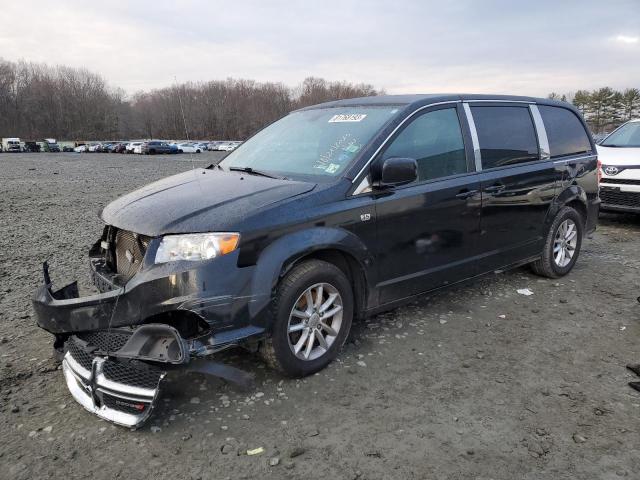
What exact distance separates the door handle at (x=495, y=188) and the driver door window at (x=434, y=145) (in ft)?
0.99

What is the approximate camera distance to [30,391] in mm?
3205

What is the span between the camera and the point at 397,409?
3035 mm

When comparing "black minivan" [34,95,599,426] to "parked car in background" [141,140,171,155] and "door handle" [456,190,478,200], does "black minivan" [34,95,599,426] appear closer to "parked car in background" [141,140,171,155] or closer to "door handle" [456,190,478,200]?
"door handle" [456,190,478,200]

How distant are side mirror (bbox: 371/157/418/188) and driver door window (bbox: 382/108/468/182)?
0.56 ft

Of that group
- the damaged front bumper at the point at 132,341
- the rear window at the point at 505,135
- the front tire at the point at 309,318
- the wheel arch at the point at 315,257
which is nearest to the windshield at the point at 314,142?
the wheel arch at the point at 315,257

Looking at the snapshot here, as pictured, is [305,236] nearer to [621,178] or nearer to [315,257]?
[315,257]

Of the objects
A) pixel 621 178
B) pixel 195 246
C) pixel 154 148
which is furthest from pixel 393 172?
pixel 154 148

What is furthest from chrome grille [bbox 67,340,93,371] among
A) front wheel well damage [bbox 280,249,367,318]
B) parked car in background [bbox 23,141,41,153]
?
parked car in background [bbox 23,141,41,153]

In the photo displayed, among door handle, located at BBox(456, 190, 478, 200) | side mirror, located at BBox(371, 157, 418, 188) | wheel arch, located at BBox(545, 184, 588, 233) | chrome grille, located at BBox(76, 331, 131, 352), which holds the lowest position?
chrome grille, located at BBox(76, 331, 131, 352)

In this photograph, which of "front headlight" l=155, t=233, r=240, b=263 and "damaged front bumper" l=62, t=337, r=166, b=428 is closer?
Answer: "damaged front bumper" l=62, t=337, r=166, b=428

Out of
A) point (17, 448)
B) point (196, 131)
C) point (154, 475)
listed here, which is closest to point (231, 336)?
point (154, 475)

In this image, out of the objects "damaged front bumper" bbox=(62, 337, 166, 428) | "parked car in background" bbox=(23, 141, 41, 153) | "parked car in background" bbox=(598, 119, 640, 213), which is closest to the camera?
"damaged front bumper" bbox=(62, 337, 166, 428)

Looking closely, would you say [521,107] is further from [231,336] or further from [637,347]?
[231,336]

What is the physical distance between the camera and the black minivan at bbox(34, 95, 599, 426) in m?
2.84
